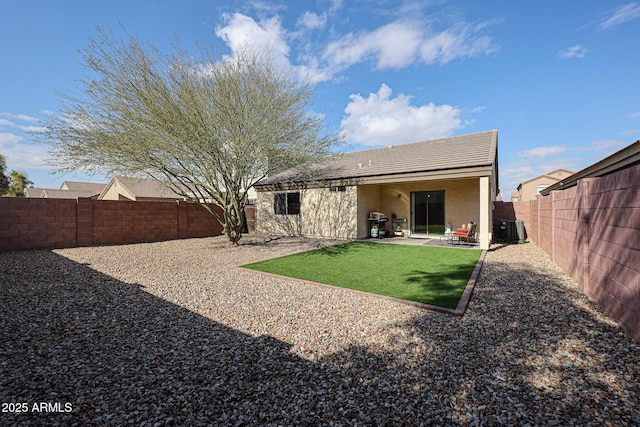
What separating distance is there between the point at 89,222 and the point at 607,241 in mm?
15217

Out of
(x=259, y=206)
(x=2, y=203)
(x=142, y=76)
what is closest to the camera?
(x=142, y=76)

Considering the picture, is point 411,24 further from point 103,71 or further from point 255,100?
point 103,71

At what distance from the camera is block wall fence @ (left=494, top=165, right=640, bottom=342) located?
3.15 meters

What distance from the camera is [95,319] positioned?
3.80m

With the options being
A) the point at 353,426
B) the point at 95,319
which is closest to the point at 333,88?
the point at 95,319

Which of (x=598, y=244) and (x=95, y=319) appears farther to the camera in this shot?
(x=598, y=244)

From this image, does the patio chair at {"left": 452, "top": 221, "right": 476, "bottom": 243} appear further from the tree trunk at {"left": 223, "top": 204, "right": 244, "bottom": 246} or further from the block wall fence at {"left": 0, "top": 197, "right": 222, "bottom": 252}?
the block wall fence at {"left": 0, "top": 197, "right": 222, "bottom": 252}

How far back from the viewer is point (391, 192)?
1433 cm

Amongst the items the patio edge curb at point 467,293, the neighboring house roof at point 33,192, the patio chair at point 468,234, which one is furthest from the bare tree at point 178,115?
the neighboring house roof at point 33,192

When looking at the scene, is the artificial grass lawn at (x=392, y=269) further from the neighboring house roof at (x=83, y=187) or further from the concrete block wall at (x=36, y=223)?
the neighboring house roof at (x=83, y=187)

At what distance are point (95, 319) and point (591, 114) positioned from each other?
18.3m

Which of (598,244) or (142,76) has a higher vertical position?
(142,76)

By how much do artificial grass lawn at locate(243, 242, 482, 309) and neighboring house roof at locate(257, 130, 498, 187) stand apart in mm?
3531

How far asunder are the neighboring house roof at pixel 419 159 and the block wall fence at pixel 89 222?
17.1 feet
